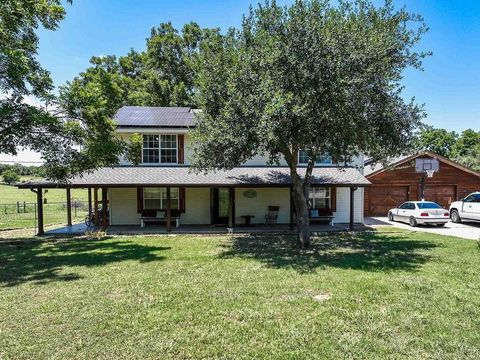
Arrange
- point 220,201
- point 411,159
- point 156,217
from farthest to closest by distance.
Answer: point 411,159 → point 220,201 → point 156,217

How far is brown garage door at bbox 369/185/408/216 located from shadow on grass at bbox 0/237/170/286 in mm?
17128

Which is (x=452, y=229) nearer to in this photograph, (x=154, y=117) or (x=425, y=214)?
(x=425, y=214)

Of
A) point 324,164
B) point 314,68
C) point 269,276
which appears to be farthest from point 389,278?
point 324,164

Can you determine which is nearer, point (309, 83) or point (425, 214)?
point (309, 83)

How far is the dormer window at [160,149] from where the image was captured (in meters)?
19.0

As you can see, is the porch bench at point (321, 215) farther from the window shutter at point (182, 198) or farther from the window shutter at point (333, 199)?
the window shutter at point (182, 198)

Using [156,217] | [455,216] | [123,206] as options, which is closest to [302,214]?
[156,217]

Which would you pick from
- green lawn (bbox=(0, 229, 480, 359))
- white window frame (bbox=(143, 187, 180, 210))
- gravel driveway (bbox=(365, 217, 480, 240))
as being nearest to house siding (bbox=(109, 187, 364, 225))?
white window frame (bbox=(143, 187, 180, 210))

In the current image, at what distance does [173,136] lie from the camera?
19.0 metres

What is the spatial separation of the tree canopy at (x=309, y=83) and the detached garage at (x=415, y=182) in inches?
474

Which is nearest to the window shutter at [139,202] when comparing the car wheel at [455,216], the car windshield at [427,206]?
the car windshield at [427,206]

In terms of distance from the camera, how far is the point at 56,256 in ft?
38.8

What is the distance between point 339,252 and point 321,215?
727 centimetres

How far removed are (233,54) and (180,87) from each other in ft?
74.6
